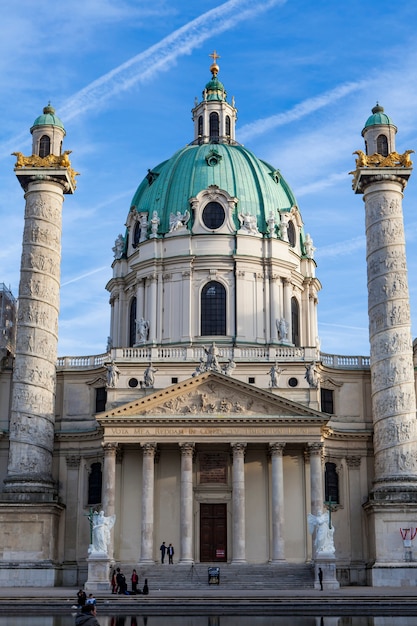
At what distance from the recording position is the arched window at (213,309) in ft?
189

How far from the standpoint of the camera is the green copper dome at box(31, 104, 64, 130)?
54375 millimetres

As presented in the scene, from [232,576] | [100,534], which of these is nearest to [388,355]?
[232,576]

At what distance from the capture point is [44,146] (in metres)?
54.2

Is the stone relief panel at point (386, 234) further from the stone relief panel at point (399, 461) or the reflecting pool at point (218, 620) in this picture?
the reflecting pool at point (218, 620)

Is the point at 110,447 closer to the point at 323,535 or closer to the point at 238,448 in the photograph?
the point at 238,448

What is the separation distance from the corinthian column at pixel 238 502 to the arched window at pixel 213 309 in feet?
34.5

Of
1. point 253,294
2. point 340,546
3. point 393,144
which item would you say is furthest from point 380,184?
point 340,546

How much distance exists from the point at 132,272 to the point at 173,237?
151 inches

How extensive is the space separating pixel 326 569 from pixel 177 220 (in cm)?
2546

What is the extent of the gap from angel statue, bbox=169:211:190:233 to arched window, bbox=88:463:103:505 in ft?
51.6

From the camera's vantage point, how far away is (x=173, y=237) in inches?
2340

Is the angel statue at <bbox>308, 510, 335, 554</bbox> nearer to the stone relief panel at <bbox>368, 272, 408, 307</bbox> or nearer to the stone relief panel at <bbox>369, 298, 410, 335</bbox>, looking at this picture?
the stone relief panel at <bbox>369, 298, 410, 335</bbox>

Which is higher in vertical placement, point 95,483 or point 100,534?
point 95,483

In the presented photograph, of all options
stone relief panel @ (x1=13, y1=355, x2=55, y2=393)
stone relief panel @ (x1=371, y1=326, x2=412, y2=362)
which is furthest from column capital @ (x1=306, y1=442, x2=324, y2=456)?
stone relief panel @ (x1=13, y1=355, x2=55, y2=393)
